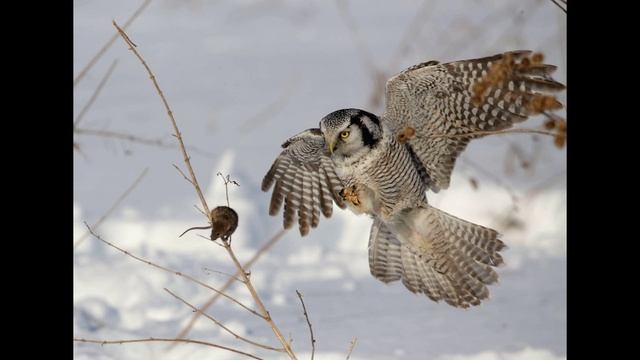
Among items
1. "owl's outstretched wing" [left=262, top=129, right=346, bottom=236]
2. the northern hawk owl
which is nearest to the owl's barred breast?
the northern hawk owl

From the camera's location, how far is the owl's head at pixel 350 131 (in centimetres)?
269

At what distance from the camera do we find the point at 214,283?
A: 3434 millimetres

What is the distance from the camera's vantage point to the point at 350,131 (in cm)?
271

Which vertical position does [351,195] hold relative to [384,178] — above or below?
below

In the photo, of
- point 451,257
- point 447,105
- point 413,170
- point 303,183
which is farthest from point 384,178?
point 451,257

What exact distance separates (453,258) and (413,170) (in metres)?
0.56

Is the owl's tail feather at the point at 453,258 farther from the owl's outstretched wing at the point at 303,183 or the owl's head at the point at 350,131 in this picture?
the owl's head at the point at 350,131

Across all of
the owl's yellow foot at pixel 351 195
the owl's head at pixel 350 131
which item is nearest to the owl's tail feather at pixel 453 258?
the owl's yellow foot at pixel 351 195

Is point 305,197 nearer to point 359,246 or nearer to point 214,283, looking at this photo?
point 214,283

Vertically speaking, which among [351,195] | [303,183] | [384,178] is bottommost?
[351,195]

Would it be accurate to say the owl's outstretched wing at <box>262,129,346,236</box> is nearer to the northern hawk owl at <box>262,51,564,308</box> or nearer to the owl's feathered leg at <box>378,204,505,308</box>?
the northern hawk owl at <box>262,51,564,308</box>

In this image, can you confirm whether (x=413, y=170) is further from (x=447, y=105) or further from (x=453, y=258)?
(x=453, y=258)

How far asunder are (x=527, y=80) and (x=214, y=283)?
1.75 meters

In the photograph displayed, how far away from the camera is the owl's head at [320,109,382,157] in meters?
2.69
